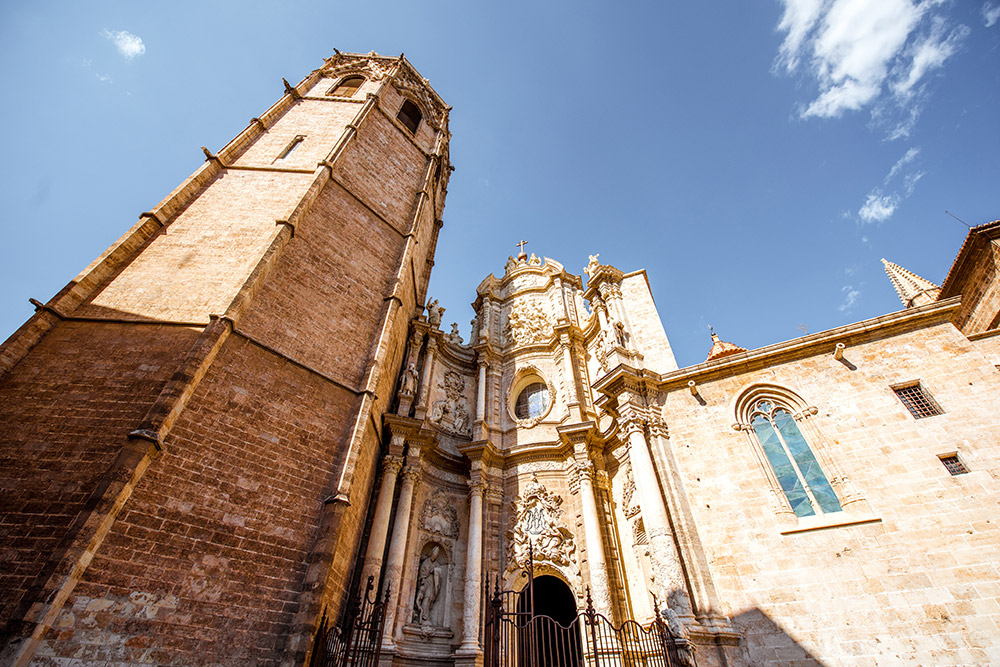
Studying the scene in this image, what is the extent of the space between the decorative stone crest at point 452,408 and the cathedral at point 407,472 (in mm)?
173

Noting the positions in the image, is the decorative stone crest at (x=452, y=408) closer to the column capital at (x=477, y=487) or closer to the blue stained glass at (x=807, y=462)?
the column capital at (x=477, y=487)

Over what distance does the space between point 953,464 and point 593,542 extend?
23.1 ft

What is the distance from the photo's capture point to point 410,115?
70.5ft

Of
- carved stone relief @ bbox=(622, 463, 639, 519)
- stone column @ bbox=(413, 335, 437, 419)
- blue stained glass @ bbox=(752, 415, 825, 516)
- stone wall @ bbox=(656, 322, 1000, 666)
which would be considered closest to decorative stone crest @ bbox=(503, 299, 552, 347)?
stone column @ bbox=(413, 335, 437, 419)

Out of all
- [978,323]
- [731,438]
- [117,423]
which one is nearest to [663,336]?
[731,438]

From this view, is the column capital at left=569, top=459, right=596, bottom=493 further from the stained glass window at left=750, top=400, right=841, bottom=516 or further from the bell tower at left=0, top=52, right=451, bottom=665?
the bell tower at left=0, top=52, right=451, bottom=665

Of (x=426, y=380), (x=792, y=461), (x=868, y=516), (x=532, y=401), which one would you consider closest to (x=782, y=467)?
(x=792, y=461)

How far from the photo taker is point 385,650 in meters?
9.48

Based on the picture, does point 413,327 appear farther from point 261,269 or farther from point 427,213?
point 261,269

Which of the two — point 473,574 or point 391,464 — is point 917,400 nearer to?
point 473,574

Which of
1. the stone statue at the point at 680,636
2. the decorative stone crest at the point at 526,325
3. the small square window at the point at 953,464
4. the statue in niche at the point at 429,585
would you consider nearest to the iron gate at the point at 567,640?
the stone statue at the point at 680,636

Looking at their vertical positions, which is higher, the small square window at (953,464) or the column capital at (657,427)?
the column capital at (657,427)

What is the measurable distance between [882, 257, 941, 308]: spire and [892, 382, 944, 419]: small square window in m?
15.4

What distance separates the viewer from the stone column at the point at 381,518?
10.4 meters
